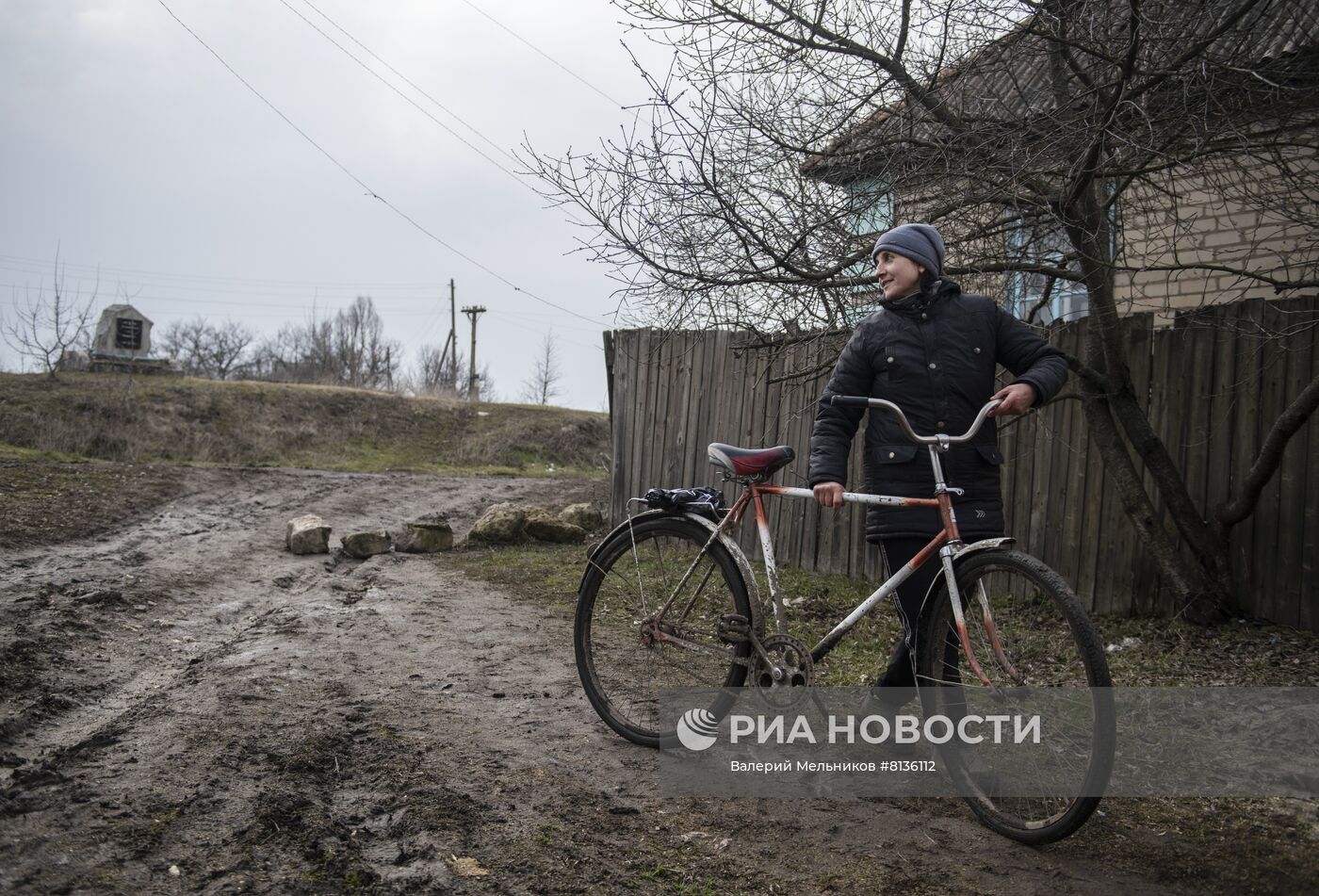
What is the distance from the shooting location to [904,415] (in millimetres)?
3314

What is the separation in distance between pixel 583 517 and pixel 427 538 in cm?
187

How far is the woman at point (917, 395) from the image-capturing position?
10.9 ft

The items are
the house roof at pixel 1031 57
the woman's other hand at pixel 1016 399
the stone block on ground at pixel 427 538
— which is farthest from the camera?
the stone block on ground at pixel 427 538

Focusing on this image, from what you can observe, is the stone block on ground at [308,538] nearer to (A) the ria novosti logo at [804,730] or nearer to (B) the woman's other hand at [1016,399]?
(A) the ria novosti logo at [804,730]

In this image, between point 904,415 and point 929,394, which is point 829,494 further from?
point 929,394

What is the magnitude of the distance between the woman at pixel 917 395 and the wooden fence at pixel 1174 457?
2.51 m

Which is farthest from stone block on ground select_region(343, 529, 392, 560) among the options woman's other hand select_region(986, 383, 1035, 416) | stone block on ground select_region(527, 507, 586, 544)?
woman's other hand select_region(986, 383, 1035, 416)

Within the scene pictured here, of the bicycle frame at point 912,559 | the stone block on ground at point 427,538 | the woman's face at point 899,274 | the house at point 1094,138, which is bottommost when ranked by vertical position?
the stone block on ground at point 427,538

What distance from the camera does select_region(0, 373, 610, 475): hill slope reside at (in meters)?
20.0

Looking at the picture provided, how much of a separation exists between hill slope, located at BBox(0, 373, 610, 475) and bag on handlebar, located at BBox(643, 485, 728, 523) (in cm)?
1699

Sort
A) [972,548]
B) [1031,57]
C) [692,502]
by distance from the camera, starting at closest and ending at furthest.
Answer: [972,548] → [692,502] → [1031,57]

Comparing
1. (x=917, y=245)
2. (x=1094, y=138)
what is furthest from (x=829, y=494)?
(x=1094, y=138)

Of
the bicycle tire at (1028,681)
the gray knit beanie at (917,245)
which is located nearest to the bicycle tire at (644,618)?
the bicycle tire at (1028,681)

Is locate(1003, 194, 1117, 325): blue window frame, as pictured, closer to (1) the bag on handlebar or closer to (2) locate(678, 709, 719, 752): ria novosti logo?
(1) the bag on handlebar
